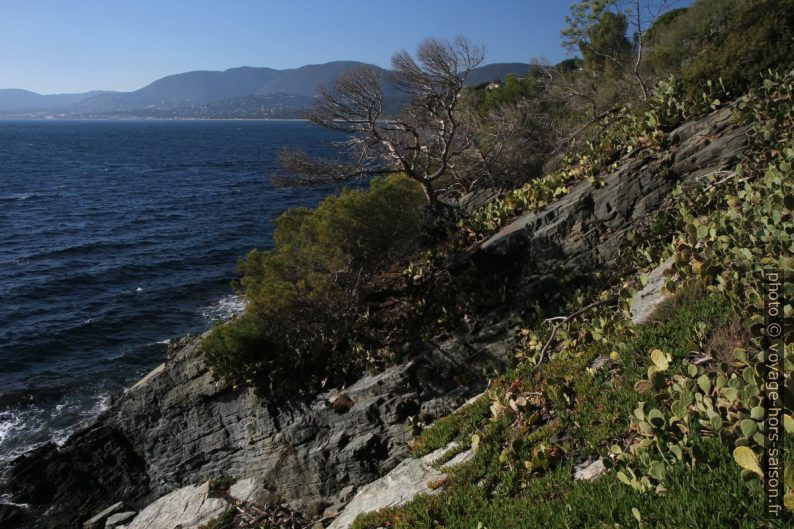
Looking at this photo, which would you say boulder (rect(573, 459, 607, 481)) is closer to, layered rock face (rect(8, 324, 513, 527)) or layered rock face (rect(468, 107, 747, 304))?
layered rock face (rect(8, 324, 513, 527))

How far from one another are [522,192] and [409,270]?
4.20 m

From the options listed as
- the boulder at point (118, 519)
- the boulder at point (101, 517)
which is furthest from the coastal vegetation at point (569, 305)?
the boulder at point (101, 517)

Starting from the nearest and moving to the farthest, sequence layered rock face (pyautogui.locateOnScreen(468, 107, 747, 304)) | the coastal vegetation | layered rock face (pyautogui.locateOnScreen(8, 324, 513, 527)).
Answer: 1. the coastal vegetation
2. layered rock face (pyautogui.locateOnScreen(8, 324, 513, 527))
3. layered rock face (pyautogui.locateOnScreen(468, 107, 747, 304))

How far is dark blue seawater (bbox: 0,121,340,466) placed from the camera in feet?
70.5

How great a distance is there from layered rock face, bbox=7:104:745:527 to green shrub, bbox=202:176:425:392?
0.78 m

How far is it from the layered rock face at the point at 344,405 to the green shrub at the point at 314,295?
783mm

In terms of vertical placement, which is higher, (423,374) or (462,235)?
(462,235)

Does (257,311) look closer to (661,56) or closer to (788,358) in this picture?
(788,358)

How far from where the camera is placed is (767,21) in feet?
46.1

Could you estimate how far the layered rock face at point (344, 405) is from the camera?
11.6 meters

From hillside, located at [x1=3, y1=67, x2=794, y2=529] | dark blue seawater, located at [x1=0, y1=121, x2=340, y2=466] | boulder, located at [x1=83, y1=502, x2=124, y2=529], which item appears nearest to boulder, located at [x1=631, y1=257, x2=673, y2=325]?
hillside, located at [x1=3, y1=67, x2=794, y2=529]

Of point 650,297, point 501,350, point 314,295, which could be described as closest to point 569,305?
point 501,350

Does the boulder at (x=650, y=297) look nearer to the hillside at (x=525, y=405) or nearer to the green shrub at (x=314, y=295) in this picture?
the hillside at (x=525, y=405)

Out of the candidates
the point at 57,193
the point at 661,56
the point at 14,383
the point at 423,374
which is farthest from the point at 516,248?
the point at 57,193
